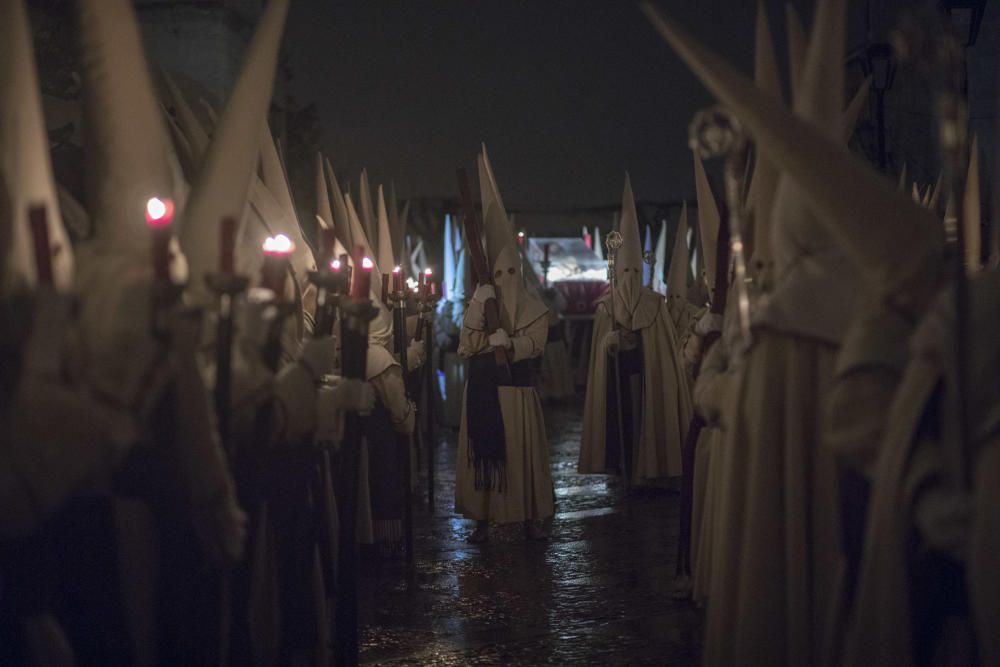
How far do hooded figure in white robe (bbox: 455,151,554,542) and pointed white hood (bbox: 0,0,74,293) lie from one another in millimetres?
4939

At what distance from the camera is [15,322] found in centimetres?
286

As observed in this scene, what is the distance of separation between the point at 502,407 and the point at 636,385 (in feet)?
9.64

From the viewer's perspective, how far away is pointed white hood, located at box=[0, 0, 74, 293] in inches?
117

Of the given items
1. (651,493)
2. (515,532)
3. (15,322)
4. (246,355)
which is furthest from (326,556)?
(651,493)

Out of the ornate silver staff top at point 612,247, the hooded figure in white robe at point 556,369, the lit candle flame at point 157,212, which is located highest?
the ornate silver staff top at point 612,247

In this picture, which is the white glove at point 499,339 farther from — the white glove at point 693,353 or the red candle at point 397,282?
the white glove at point 693,353

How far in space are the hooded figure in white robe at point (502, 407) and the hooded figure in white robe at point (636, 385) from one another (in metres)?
2.26

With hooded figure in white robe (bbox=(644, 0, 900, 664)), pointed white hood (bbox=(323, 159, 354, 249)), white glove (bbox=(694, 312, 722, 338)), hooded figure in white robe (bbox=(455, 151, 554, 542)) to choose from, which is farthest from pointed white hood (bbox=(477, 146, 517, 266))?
hooded figure in white robe (bbox=(644, 0, 900, 664))

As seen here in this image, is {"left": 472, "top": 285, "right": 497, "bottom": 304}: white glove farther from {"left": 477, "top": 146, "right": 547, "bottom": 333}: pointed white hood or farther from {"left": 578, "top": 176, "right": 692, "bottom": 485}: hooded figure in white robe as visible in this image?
{"left": 578, "top": 176, "right": 692, "bottom": 485}: hooded figure in white robe

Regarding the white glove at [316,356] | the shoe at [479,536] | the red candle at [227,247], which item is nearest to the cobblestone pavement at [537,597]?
the shoe at [479,536]

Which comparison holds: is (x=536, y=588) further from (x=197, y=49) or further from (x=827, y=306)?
(x=197, y=49)

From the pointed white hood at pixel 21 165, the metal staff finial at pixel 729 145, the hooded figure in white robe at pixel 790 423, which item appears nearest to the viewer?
the pointed white hood at pixel 21 165

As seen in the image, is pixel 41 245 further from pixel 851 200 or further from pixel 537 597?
pixel 537 597

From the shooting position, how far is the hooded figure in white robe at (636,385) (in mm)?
10375
